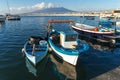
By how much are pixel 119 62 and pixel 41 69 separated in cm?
1187

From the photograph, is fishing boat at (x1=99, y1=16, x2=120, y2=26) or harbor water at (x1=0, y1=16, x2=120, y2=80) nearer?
harbor water at (x1=0, y1=16, x2=120, y2=80)

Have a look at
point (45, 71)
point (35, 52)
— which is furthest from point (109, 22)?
point (45, 71)

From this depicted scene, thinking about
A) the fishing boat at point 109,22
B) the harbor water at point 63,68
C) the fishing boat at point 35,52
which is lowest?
the harbor water at point 63,68

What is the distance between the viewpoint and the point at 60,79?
642 inches

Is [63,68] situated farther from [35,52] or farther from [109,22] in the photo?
[109,22]

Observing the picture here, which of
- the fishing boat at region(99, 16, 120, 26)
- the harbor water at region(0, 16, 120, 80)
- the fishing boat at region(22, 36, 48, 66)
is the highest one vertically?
the fishing boat at region(99, 16, 120, 26)

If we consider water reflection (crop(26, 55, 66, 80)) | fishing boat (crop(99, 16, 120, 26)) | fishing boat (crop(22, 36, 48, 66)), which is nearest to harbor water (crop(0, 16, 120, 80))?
water reflection (crop(26, 55, 66, 80))

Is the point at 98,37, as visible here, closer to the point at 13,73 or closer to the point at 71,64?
the point at 71,64

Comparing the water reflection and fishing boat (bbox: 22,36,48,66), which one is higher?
fishing boat (bbox: 22,36,48,66)

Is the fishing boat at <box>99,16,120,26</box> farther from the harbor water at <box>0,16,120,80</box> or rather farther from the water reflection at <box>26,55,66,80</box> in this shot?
the water reflection at <box>26,55,66,80</box>

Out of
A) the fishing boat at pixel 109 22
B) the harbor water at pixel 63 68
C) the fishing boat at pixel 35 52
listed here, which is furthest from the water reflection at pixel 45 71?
the fishing boat at pixel 109 22

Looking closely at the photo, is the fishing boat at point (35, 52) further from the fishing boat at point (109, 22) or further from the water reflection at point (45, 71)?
the fishing boat at point (109, 22)

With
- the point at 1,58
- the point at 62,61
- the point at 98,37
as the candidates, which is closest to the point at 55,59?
the point at 62,61

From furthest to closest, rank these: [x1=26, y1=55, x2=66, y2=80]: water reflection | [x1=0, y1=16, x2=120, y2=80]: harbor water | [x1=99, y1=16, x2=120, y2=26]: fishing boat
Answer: [x1=99, y1=16, x2=120, y2=26]: fishing boat, [x1=26, y1=55, x2=66, y2=80]: water reflection, [x1=0, y1=16, x2=120, y2=80]: harbor water
